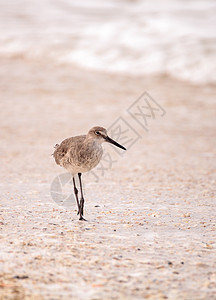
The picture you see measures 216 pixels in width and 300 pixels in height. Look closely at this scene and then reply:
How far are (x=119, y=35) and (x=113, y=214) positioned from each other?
12.8m

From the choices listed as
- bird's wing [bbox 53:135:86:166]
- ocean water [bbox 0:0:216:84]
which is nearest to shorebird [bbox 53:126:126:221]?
bird's wing [bbox 53:135:86:166]

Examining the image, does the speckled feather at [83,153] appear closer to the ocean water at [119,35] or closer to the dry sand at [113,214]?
the dry sand at [113,214]

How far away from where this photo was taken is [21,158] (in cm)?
737

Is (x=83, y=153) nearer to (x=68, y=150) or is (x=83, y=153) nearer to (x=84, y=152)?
(x=84, y=152)

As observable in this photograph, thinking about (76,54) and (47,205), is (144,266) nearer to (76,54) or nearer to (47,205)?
(47,205)

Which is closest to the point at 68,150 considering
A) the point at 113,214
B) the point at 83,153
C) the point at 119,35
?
the point at 83,153

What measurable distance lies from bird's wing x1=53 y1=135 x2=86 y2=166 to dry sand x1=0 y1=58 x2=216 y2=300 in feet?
1.63

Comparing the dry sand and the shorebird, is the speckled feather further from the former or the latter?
the dry sand

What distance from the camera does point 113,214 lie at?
4688 mm

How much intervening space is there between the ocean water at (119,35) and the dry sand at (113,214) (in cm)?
375

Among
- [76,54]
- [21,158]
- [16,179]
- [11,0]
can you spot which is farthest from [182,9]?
[16,179]

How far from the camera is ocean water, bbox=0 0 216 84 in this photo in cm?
1485

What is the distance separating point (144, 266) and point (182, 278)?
0.93ft

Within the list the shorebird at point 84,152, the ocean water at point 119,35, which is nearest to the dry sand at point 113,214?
the shorebird at point 84,152
